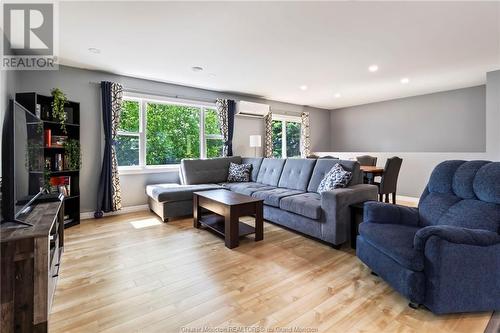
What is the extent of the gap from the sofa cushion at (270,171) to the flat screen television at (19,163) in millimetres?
3120

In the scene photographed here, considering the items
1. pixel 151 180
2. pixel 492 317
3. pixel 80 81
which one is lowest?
pixel 492 317

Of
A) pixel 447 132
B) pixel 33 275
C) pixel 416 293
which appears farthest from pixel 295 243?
pixel 447 132

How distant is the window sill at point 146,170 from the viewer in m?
4.33

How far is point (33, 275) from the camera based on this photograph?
1429mm

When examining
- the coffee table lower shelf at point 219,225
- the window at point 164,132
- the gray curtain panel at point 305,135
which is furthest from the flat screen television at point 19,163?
the gray curtain panel at point 305,135

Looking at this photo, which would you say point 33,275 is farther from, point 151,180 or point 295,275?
point 151,180

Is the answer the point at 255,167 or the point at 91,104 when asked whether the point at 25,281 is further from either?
the point at 255,167

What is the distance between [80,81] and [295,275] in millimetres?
4229

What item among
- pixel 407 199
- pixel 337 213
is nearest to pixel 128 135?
pixel 337 213

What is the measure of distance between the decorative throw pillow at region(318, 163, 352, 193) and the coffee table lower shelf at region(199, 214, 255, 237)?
3.52 ft

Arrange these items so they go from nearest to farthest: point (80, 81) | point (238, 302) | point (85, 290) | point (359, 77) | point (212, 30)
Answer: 1. point (238, 302)
2. point (85, 290)
3. point (212, 30)
4. point (80, 81)
5. point (359, 77)

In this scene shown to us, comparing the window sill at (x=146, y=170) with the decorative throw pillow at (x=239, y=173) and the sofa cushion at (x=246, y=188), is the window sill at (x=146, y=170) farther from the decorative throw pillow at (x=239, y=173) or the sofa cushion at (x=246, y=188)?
the sofa cushion at (x=246, y=188)

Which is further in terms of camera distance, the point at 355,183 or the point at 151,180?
the point at 151,180

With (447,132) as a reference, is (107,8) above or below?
above
